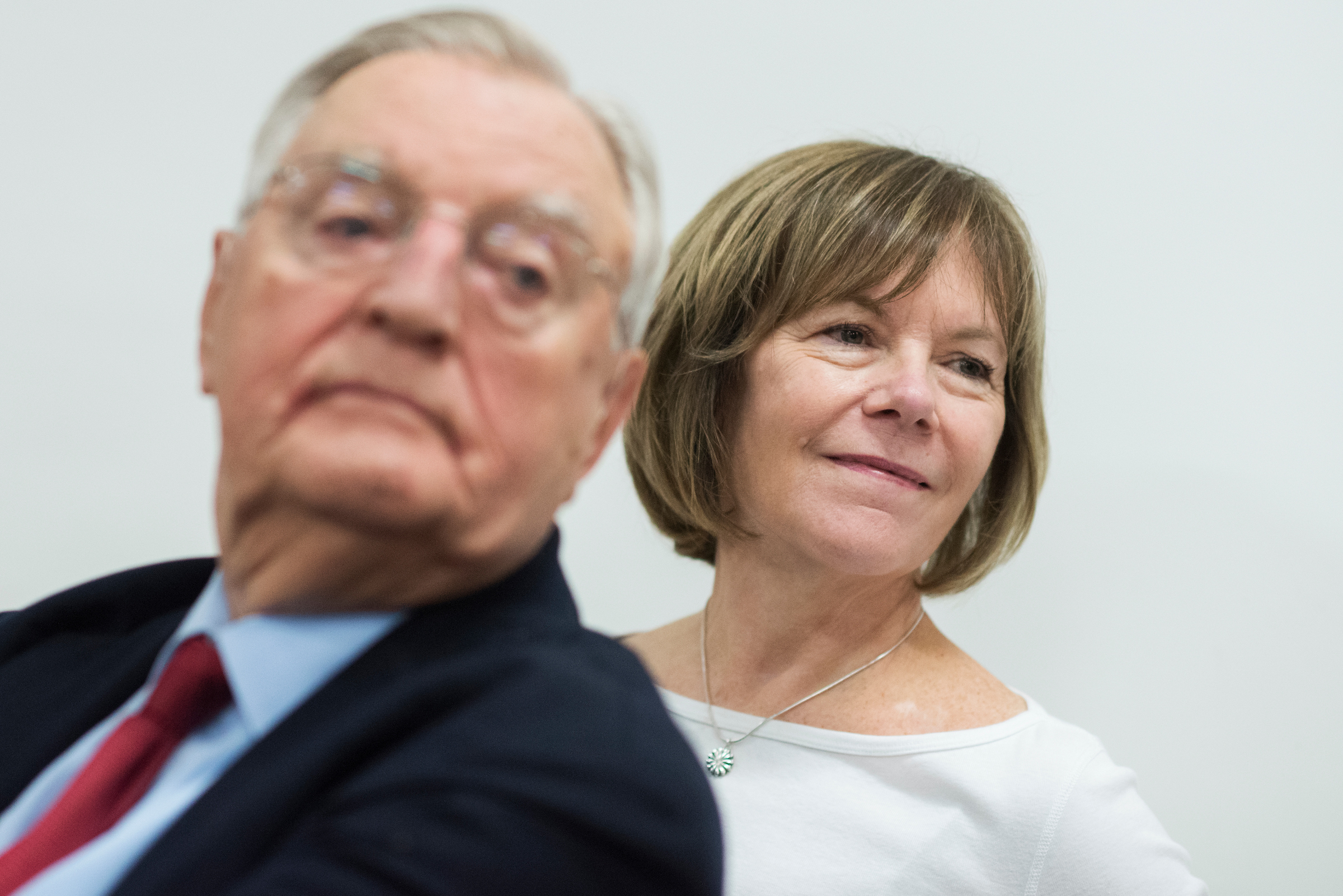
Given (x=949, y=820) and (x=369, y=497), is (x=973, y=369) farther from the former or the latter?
(x=369, y=497)

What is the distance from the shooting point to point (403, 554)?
71 cm

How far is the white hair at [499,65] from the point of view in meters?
0.80

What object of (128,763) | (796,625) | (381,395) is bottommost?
(796,625)

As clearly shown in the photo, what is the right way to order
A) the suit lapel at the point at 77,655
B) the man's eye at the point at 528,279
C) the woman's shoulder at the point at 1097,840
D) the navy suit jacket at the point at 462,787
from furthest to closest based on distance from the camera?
the woman's shoulder at the point at 1097,840 < the suit lapel at the point at 77,655 < the man's eye at the point at 528,279 < the navy suit jacket at the point at 462,787

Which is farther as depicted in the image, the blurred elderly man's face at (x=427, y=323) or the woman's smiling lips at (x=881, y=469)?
the woman's smiling lips at (x=881, y=469)

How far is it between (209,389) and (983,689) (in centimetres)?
112

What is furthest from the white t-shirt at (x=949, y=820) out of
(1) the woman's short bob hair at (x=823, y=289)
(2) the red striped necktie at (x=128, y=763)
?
(2) the red striped necktie at (x=128, y=763)

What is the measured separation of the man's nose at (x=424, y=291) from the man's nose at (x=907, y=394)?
2.69ft

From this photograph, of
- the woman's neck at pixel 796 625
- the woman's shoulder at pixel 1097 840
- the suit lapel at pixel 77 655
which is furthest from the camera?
the woman's neck at pixel 796 625

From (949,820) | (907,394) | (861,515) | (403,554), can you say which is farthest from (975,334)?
(403,554)

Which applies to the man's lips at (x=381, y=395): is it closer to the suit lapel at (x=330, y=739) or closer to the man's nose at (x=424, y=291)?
the man's nose at (x=424, y=291)

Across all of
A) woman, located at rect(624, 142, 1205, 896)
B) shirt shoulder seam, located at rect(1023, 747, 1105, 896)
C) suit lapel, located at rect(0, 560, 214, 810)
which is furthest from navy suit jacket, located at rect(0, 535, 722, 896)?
shirt shoulder seam, located at rect(1023, 747, 1105, 896)

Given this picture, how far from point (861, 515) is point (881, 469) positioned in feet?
0.22

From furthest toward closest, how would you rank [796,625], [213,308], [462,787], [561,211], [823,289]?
[796,625] → [823,289] → [213,308] → [561,211] → [462,787]
